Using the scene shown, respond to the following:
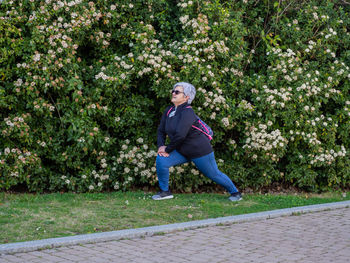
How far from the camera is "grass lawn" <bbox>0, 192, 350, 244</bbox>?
5910 millimetres

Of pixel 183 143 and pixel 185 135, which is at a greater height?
pixel 185 135

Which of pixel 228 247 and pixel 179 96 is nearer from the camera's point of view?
pixel 228 247

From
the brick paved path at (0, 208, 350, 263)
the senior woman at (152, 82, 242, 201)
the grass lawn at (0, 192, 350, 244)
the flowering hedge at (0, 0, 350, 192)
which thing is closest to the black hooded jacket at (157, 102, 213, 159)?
the senior woman at (152, 82, 242, 201)

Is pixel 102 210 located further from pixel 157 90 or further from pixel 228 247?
pixel 157 90

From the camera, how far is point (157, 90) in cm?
873

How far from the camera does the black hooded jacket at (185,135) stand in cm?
745

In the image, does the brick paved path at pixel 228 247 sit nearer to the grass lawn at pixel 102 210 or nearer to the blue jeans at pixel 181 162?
the grass lawn at pixel 102 210

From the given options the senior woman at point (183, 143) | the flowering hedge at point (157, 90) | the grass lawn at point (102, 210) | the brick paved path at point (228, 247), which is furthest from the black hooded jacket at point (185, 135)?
the brick paved path at point (228, 247)

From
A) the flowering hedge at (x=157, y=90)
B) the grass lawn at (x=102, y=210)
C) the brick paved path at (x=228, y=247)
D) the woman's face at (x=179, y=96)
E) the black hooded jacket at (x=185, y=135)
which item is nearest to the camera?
the brick paved path at (x=228, y=247)

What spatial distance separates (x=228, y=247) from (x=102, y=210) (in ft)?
7.31

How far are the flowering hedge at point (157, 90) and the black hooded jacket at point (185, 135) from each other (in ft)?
3.74

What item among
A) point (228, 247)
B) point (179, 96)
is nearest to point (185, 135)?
point (179, 96)

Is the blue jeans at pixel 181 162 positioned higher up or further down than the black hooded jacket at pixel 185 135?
further down

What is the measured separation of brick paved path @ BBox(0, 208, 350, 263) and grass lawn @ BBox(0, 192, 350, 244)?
0.55 meters
